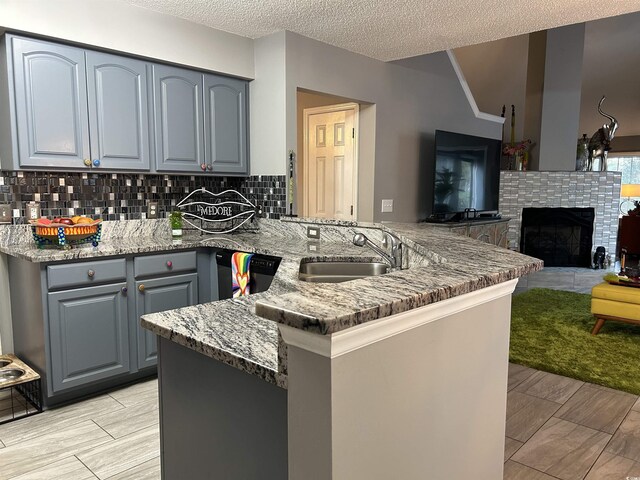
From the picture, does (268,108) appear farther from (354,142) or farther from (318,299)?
(318,299)

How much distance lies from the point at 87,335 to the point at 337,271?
1.52 meters

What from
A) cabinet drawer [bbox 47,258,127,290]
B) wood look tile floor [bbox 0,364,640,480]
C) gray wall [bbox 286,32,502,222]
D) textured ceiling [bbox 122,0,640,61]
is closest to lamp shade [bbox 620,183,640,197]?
gray wall [bbox 286,32,502,222]

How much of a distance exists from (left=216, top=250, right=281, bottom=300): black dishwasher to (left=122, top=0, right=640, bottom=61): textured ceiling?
1688 millimetres

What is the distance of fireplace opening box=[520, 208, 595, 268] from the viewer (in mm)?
7414

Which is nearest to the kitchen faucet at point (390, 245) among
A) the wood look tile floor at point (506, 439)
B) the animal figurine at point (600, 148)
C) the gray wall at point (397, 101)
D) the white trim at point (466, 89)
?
the wood look tile floor at point (506, 439)

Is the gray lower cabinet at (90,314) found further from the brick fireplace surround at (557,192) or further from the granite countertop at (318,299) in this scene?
the brick fireplace surround at (557,192)

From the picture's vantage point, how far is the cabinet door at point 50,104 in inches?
110

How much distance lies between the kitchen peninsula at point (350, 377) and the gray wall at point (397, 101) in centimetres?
262

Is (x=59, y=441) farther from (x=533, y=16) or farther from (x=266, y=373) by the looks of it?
(x=533, y=16)

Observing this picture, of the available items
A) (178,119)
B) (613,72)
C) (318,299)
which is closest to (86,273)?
(178,119)

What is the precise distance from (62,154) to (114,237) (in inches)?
29.2

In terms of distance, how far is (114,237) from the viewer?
11.5 ft

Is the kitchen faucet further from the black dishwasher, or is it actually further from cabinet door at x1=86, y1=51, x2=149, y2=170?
cabinet door at x1=86, y1=51, x2=149, y2=170

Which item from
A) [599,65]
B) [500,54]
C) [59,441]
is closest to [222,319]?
[59,441]
